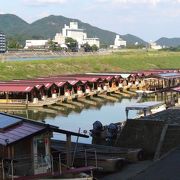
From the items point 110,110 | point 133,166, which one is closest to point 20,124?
point 133,166

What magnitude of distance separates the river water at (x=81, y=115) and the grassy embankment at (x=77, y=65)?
22.7 meters

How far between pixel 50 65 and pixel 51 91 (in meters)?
29.6

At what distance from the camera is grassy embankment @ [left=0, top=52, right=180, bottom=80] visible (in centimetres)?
6388

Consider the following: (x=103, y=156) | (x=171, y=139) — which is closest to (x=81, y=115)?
(x=171, y=139)

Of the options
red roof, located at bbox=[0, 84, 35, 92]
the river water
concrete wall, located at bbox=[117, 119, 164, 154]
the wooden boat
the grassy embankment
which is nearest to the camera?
the wooden boat

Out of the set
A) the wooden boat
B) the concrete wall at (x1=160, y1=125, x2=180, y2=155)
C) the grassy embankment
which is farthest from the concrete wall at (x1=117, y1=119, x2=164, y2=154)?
the grassy embankment

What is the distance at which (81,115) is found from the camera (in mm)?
35406

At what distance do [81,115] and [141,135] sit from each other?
1604cm

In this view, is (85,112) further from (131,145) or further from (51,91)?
(131,145)

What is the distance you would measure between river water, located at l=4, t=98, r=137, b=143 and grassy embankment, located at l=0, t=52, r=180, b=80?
2268 cm

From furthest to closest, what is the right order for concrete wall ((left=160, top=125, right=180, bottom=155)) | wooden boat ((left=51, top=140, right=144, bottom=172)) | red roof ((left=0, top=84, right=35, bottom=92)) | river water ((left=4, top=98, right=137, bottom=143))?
red roof ((left=0, top=84, right=35, bottom=92))
river water ((left=4, top=98, right=137, bottom=143))
concrete wall ((left=160, top=125, right=180, bottom=155))
wooden boat ((left=51, top=140, right=144, bottom=172))

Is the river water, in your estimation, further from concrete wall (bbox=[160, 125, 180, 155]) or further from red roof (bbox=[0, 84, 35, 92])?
concrete wall (bbox=[160, 125, 180, 155])

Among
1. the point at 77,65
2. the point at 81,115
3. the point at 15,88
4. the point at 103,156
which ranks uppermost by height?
the point at 77,65

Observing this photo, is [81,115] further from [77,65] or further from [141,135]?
[77,65]
